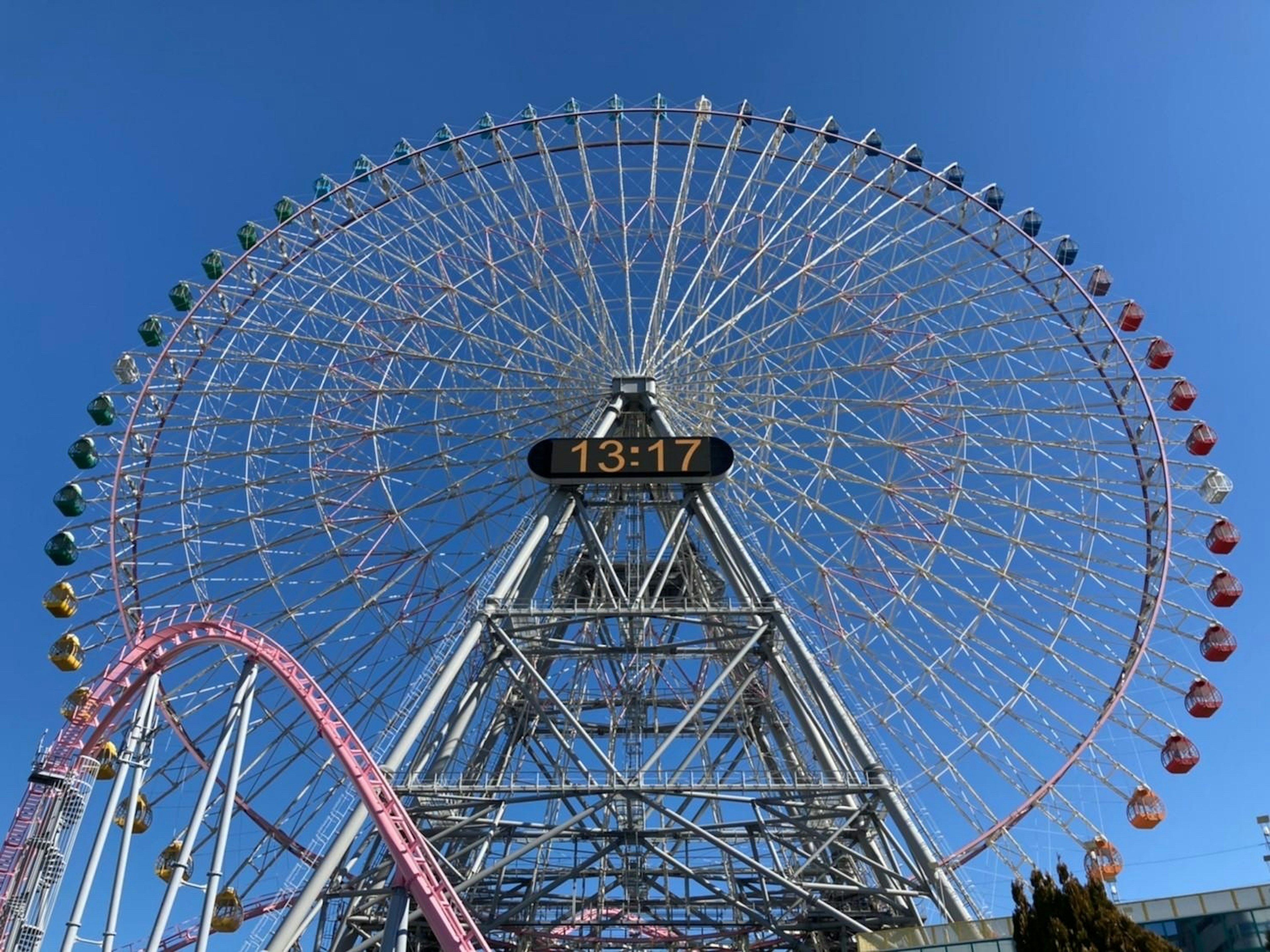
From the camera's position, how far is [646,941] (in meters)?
23.7

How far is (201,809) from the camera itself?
19.7m

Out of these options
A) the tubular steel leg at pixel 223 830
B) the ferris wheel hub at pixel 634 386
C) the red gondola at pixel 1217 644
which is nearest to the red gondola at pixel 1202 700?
the red gondola at pixel 1217 644

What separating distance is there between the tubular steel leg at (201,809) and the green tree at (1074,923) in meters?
14.2

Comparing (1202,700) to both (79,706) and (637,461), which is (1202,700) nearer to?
(637,461)

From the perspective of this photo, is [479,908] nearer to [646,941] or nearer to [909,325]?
[646,941]

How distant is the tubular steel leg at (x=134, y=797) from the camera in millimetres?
18453

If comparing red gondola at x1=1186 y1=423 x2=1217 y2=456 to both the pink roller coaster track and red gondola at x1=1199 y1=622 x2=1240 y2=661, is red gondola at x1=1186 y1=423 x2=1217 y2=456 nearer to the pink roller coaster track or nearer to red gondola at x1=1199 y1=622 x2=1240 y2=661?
red gondola at x1=1199 y1=622 x2=1240 y2=661

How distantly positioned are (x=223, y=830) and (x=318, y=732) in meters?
3.44

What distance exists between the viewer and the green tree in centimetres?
1477

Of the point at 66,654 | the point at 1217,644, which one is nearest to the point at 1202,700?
the point at 1217,644

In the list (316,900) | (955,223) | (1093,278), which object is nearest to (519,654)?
(316,900)

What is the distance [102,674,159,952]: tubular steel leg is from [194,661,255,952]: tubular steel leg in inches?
55.6

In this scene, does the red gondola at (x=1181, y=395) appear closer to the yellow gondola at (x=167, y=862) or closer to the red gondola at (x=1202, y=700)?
the red gondola at (x=1202, y=700)

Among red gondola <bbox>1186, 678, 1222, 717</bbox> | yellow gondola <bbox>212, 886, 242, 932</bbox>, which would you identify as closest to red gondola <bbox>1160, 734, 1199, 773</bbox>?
red gondola <bbox>1186, 678, 1222, 717</bbox>
